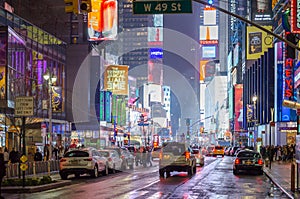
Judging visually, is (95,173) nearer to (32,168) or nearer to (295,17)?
(32,168)

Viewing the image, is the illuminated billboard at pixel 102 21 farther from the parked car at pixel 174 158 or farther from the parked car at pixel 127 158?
the parked car at pixel 174 158

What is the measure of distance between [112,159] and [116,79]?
3374 inches

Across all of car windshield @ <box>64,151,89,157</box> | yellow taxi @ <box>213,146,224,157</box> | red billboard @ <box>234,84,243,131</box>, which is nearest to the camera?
car windshield @ <box>64,151,89,157</box>

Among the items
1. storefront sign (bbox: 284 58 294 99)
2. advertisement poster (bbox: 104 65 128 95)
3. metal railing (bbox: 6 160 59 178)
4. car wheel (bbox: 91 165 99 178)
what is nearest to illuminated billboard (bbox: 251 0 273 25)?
advertisement poster (bbox: 104 65 128 95)

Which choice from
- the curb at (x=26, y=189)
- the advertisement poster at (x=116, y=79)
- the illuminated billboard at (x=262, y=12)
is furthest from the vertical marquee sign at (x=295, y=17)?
the illuminated billboard at (x=262, y=12)

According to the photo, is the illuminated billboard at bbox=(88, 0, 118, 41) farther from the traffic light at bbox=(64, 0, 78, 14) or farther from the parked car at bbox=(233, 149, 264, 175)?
the traffic light at bbox=(64, 0, 78, 14)

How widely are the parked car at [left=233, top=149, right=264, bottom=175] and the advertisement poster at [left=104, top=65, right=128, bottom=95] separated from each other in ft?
262

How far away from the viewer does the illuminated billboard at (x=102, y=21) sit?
354ft

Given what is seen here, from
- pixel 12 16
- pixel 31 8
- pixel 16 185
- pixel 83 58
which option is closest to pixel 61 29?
pixel 83 58

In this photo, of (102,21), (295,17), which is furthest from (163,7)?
(102,21)

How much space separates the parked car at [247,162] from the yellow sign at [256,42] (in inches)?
3530

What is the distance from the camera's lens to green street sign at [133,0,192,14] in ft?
64.0

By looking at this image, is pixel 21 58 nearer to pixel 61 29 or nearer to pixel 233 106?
pixel 61 29

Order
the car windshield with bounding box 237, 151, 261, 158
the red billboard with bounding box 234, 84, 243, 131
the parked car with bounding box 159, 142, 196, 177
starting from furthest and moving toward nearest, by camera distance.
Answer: the red billboard with bounding box 234, 84, 243, 131 → the car windshield with bounding box 237, 151, 261, 158 → the parked car with bounding box 159, 142, 196, 177
